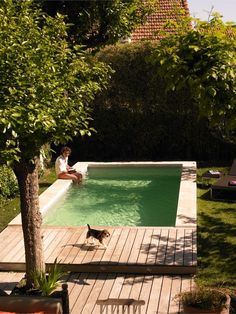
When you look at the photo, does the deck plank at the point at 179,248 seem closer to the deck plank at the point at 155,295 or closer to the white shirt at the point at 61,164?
the deck plank at the point at 155,295

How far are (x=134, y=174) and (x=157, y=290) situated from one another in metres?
11.2

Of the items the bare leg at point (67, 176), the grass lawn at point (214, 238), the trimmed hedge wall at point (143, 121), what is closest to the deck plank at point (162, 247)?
the grass lawn at point (214, 238)

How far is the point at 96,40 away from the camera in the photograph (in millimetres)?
17438

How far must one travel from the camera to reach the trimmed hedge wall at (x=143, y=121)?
22.2m

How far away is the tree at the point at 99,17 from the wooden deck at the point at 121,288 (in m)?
8.61

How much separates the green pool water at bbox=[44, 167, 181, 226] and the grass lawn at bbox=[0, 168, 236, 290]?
108 cm

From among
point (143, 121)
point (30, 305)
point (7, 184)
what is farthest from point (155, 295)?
point (143, 121)

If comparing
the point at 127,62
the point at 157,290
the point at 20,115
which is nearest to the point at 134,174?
the point at 127,62

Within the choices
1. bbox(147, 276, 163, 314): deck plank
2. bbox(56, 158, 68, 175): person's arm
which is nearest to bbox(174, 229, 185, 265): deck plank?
bbox(147, 276, 163, 314): deck plank

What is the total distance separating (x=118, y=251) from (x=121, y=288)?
159cm

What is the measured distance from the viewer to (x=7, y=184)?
16766 mm

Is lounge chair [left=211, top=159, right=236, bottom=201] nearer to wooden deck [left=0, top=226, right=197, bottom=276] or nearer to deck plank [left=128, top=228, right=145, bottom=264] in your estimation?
wooden deck [left=0, top=226, right=197, bottom=276]

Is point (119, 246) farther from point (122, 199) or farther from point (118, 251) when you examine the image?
point (122, 199)

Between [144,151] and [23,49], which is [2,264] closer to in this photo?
[23,49]
